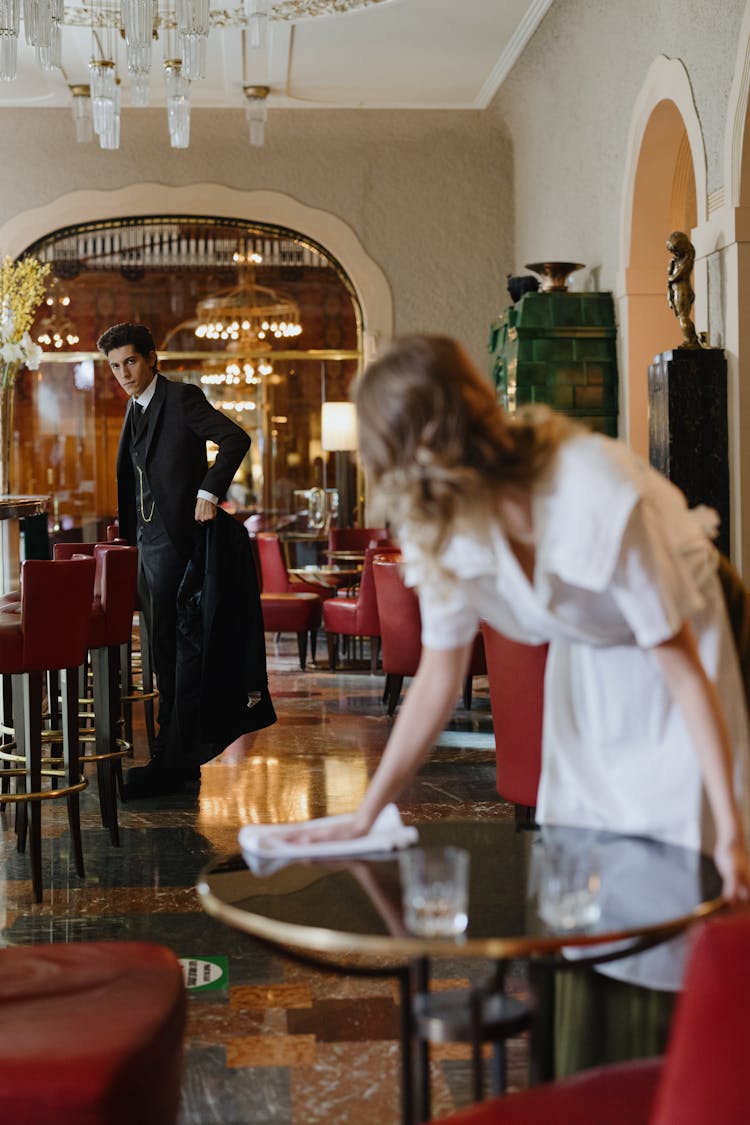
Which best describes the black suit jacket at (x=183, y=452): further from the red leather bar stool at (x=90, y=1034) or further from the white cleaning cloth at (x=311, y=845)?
the white cleaning cloth at (x=311, y=845)

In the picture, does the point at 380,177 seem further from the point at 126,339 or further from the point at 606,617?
the point at 606,617

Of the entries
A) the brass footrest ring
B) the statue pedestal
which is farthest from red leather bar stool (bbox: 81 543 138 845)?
the statue pedestal

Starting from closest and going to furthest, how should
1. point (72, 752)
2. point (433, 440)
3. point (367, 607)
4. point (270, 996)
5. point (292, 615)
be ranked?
point (433, 440) < point (270, 996) < point (72, 752) < point (367, 607) < point (292, 615)

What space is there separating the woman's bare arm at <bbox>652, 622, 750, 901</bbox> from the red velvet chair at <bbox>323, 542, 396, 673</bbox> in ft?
21.3

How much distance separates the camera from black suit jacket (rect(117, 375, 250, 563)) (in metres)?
5.57

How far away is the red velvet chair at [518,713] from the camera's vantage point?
12.8 ft

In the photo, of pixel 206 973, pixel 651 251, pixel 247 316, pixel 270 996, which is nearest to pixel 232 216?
pixel 247 316

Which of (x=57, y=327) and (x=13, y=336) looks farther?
(x=57, y=327)

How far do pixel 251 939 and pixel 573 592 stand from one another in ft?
2.14

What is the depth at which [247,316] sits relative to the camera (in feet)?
41.4

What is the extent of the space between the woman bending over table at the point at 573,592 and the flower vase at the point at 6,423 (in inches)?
219

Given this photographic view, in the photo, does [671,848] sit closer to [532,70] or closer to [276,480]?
[532,70]

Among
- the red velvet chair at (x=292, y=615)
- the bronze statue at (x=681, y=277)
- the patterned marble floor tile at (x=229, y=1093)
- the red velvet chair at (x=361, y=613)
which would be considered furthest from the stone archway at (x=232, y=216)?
the patterned marble floor tile at (x=229, y=1093)

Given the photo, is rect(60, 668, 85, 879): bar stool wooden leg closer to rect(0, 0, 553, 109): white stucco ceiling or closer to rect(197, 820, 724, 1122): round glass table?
rect(197, 820, 724, 1122): round glass table
